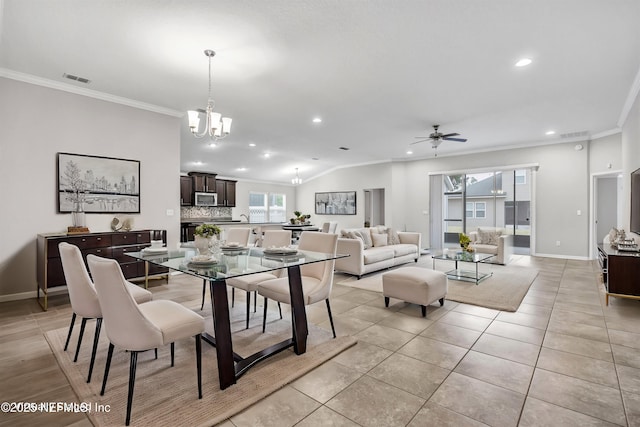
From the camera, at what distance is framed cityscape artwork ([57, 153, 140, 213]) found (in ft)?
13.5

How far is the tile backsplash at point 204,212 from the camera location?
9484 millimetres

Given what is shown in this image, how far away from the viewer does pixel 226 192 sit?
10.3m

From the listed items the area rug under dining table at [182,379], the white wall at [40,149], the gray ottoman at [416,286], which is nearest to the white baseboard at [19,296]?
the white wall at [40,149]

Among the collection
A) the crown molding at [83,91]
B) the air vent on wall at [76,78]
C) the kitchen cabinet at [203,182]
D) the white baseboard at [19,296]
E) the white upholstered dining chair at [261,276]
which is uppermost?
the air vent on wall at [76,78]

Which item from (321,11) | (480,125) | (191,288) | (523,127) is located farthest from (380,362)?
(523,127)

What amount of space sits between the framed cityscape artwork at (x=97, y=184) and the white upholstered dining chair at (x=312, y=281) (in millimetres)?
3075

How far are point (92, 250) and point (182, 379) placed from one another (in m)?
2.80

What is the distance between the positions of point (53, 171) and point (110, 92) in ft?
4.34

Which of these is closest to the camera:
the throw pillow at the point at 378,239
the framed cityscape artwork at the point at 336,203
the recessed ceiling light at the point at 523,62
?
the recessed ceiling light at the point at 523,62

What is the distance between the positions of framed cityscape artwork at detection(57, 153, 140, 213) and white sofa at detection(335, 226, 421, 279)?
3.48 metres

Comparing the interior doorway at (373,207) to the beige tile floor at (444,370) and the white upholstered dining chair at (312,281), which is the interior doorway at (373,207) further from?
the white upholstered dining chair at (312,281)

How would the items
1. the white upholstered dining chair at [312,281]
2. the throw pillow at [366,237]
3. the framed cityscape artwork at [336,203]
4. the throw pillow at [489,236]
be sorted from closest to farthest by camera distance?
the white upholstered dining chair at [312,281]
the throw pillow at [366,237]
the throw pillow at [489,236]
the framed cityscape artwork at [336,203]

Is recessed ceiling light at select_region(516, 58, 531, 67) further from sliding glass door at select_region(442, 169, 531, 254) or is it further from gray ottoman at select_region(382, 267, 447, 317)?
sliding glass door at select_region(442, 169, 531, 254)

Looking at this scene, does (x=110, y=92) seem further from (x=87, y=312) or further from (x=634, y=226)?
(x=634, y=226)
